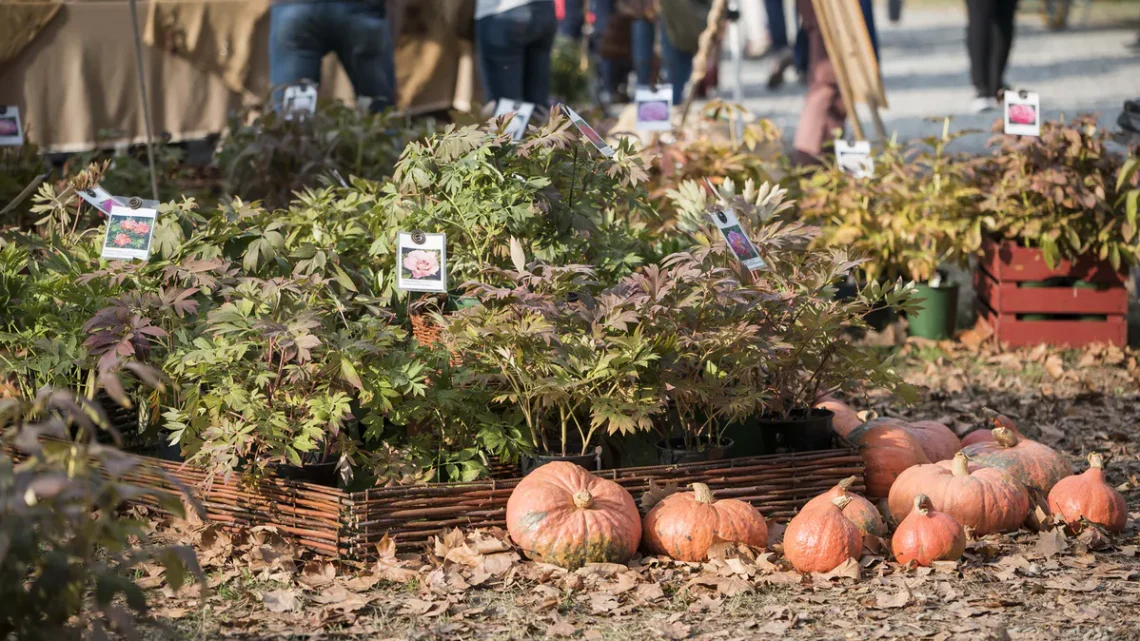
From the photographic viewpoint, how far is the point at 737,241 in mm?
3701

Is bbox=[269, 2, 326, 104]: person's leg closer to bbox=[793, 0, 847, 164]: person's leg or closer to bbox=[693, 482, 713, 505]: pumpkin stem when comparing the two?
bbox=[793, 0, 847, 164]: person's leg

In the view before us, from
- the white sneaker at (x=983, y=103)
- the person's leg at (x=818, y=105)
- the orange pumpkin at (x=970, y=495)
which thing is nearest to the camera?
the orange pumpkin at (x=970, y=495)

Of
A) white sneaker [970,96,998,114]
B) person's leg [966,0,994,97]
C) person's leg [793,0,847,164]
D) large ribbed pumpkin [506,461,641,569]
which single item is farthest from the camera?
white sneaker [970,96,998,114]

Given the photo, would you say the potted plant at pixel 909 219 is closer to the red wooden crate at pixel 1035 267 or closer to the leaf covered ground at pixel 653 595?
the red wooden crate at pixel 1035 267

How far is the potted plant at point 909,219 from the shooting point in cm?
554

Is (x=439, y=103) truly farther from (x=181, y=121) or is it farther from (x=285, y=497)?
(x=285, y=497)

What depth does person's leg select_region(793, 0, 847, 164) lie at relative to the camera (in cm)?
694

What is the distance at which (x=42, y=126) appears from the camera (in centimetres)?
702

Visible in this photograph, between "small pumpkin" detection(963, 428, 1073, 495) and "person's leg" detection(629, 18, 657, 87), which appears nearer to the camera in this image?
"small pumpkin" detection(963, 428, 1073, 495)

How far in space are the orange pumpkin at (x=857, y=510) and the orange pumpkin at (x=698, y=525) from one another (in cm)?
16

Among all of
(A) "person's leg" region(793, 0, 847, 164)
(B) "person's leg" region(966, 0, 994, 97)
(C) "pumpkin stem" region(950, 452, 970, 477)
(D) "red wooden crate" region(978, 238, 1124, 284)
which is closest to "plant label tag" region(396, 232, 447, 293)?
(C) "pumpkin stem" region(950, 452, 970, 477)

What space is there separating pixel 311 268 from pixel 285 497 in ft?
2.07

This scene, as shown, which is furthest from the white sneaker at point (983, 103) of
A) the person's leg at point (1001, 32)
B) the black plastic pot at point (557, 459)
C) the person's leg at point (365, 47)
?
the black plastic pot at point (557, 459)

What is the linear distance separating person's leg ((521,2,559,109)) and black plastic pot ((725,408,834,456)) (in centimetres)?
328
